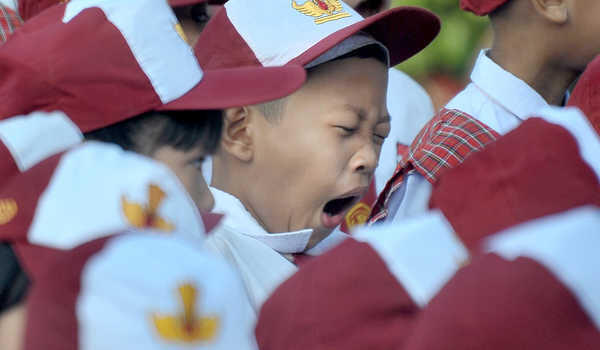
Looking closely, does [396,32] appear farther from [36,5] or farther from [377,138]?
[36,5]

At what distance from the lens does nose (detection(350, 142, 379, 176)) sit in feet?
6.59

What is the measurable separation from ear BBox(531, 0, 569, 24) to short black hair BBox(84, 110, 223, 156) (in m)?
1.10

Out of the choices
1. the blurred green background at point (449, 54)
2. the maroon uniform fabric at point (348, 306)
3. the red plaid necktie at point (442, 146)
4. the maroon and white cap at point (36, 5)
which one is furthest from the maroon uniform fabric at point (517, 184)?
the blurred green background at point (449, 54)

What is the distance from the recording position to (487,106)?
7.70 ft

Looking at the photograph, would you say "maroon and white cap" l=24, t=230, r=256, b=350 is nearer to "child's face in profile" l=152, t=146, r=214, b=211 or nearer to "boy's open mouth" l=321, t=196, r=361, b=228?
"child's face in profile" l=152, t=146, r=214, b=211

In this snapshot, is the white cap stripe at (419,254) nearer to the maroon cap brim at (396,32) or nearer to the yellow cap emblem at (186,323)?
the yellow cap emblem at (186,323)

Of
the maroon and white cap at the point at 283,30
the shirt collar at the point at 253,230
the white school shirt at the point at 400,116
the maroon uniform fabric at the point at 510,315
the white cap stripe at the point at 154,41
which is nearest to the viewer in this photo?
the maroon uniform fabric at the point at 510,315

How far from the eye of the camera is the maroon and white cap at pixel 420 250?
946 millimetres

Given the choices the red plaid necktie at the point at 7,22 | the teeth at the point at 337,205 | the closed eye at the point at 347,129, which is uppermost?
the closed eye at the point at 347,129

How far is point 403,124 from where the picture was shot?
9.37 feet

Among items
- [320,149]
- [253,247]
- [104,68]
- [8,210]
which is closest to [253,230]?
[253,247]

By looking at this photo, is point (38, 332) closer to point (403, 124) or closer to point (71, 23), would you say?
point (71, 23)

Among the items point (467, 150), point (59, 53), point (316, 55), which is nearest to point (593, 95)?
point (467, 150)

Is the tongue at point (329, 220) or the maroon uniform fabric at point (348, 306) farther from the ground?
the maroon uniform fabric at point (348, 306)
